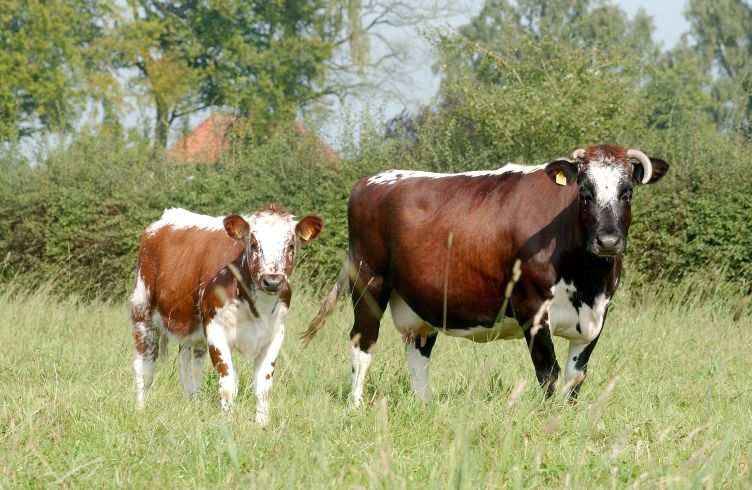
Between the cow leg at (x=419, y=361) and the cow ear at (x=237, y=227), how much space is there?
1.57 m

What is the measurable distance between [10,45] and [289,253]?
91.0 feet

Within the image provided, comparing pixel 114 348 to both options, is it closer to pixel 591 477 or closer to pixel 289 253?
pixel 289 253

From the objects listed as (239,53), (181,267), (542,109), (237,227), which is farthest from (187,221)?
(239,53)

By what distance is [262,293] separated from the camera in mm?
6551

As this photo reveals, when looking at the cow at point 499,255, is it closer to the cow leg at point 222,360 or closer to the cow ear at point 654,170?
the cow ear at point 654,170

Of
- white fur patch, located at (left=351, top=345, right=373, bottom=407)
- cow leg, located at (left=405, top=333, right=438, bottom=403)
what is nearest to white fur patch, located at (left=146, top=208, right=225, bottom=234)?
white fur patch, located at (left=351, top=345, right=373, bottom=407)

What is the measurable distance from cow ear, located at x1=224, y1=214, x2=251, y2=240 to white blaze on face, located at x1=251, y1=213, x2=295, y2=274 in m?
0.09

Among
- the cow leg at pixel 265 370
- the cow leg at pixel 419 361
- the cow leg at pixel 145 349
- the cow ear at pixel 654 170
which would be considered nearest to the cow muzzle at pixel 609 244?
the cow ear at pixel 654 170

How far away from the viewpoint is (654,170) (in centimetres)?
678

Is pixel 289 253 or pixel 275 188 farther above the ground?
pixel 289 253

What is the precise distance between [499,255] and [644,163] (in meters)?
1.06

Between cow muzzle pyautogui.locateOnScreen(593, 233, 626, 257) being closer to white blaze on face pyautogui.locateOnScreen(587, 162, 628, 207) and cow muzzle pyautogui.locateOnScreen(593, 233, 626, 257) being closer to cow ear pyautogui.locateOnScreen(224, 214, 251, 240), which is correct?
white blaze on face pyautogui.locateOnScreen(587, 162, 628, 207)

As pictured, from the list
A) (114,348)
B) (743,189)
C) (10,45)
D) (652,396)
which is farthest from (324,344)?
(10,45)

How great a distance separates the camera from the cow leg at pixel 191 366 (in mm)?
7344
